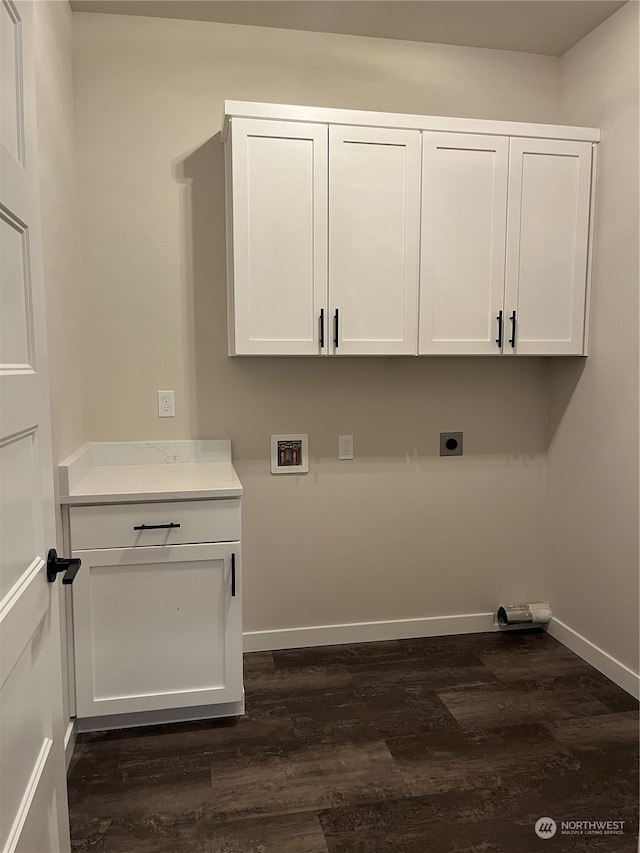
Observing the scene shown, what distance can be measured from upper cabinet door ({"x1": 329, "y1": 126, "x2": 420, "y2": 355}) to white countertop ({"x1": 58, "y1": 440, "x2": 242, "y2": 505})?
0.70m

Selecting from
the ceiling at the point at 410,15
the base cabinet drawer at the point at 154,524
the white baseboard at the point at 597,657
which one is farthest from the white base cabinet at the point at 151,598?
the ceiling at the point at 410,15

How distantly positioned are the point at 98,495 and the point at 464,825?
1.53 m

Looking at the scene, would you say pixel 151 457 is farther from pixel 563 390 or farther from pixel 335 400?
pixel 563 390

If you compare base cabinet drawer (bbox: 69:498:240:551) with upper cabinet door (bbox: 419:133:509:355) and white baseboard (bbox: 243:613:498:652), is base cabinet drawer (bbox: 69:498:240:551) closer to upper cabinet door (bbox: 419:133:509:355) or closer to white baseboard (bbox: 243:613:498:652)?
white baseboard (bbox: 243:613:498:652)

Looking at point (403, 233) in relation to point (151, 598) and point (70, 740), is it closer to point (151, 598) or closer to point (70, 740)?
point (151, 598)

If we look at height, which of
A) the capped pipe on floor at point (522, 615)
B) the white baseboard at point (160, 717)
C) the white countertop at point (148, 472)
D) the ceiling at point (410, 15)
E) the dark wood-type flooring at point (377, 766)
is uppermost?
the ceiling at point (410, 15)

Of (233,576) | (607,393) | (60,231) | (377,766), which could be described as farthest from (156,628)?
(607,393)

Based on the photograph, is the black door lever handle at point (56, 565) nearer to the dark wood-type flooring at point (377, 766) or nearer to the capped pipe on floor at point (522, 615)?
the dark wood-type flooring at point (377, 766)

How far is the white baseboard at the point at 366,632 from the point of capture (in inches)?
112

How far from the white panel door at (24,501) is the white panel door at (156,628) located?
2.81 ft

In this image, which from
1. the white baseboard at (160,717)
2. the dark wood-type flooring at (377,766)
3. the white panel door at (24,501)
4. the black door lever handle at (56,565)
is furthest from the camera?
the white baseboard at (160,717)

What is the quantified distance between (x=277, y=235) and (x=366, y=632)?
6.07 feet

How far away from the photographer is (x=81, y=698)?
2.14 metres

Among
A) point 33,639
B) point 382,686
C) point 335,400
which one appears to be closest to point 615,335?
point 335,400
